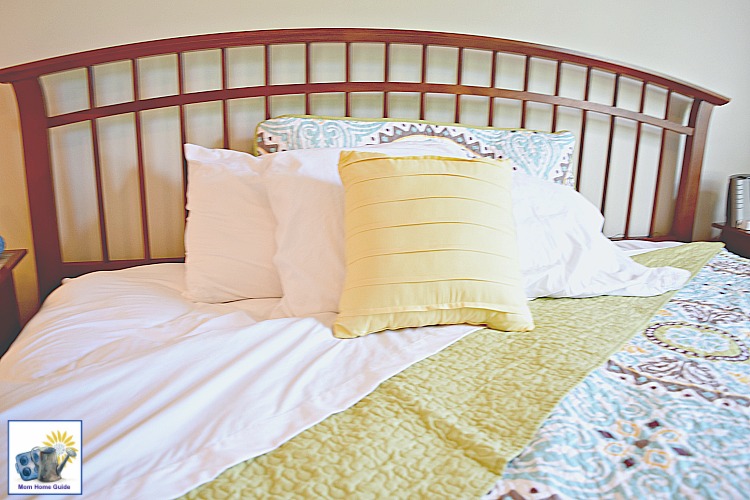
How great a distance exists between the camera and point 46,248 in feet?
5.58

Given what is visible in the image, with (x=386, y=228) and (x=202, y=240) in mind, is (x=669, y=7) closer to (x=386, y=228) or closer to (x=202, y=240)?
(x=386, y=228)

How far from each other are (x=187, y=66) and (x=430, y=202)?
949 millimetres

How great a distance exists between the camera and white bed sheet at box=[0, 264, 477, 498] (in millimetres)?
808

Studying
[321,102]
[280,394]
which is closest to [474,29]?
[321,102]

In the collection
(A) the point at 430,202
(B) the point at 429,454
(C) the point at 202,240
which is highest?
(A) the point at 430,202

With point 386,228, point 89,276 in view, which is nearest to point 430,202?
point 386,228

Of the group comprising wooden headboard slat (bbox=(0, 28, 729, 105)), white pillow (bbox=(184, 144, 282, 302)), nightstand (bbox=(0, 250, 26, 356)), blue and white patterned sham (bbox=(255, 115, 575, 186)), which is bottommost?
nightstand (bbox=(0, 250, 26, 356))

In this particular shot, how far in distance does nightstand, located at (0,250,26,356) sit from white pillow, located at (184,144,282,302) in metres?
0.45

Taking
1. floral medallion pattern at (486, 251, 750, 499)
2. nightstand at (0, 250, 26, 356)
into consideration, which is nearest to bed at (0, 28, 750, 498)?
floral medallion pattern at (486, 251, 750, 499)

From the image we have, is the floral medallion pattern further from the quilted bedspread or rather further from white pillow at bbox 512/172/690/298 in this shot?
white pillow at bbox 512/172/690/298

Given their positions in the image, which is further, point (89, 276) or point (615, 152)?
point (615, 152)

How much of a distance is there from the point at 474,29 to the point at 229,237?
43.1 inches

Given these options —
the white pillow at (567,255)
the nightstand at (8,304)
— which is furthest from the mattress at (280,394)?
the nightstand at (8,304)

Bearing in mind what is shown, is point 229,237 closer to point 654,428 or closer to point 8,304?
point 8,304
